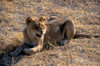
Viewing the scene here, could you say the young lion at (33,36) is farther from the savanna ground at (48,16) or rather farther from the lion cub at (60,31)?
the lion cub at (60,31)

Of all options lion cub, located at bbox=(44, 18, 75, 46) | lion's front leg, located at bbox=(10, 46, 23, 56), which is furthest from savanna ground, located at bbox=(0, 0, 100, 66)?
lion cub, located at bbox=(44, 18, 75, 46)

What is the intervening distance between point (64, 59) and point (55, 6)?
4606mm

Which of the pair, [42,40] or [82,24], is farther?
[82,24]

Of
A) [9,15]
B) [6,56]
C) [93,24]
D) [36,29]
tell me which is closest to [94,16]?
[93,24]

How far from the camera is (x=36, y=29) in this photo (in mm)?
6316

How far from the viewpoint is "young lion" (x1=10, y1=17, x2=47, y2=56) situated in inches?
249

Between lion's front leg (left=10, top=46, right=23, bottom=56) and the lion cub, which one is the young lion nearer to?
lion's front leg (left=10, top=46, right=23, bottom=56)

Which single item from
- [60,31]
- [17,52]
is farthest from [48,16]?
[17,52]

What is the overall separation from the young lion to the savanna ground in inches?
7.2

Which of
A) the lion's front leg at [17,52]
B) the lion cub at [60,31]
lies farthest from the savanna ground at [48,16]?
the lion cub at [60,31]

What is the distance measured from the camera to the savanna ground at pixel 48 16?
611 cm

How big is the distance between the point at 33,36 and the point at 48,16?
2974mm

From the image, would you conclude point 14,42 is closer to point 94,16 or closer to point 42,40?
point 42,40

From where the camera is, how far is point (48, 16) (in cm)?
944
